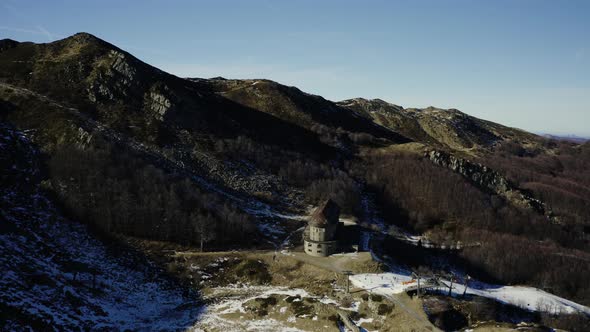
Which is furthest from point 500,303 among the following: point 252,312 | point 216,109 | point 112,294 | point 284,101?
point 284,101

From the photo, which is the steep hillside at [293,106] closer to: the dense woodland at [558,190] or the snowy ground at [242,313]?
the dense woodland at [558,190]

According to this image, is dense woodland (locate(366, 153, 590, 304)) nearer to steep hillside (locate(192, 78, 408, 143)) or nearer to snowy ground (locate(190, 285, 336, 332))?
steep hillside (locate(192, 78, 408, 143))

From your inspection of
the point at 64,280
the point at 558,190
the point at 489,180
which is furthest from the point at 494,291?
the point at 558,190

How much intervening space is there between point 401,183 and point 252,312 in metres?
87.3

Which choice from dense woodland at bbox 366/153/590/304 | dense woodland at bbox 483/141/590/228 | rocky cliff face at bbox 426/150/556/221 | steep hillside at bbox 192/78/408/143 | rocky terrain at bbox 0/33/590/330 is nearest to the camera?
rocky terrain at bbox 0/33/590/330

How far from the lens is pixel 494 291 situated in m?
79.2

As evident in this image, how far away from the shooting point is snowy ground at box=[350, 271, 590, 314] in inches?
2579

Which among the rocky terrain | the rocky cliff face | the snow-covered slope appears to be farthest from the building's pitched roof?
the rocky cliff face

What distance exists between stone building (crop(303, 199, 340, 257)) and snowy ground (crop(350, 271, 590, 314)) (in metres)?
8.99

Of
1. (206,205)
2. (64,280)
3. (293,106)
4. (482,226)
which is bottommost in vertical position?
(64,280)

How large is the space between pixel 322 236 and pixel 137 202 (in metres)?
37.1

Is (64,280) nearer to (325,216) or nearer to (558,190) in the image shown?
(325,216)

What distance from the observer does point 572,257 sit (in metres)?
99.8

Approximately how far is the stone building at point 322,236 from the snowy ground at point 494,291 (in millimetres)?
8994
